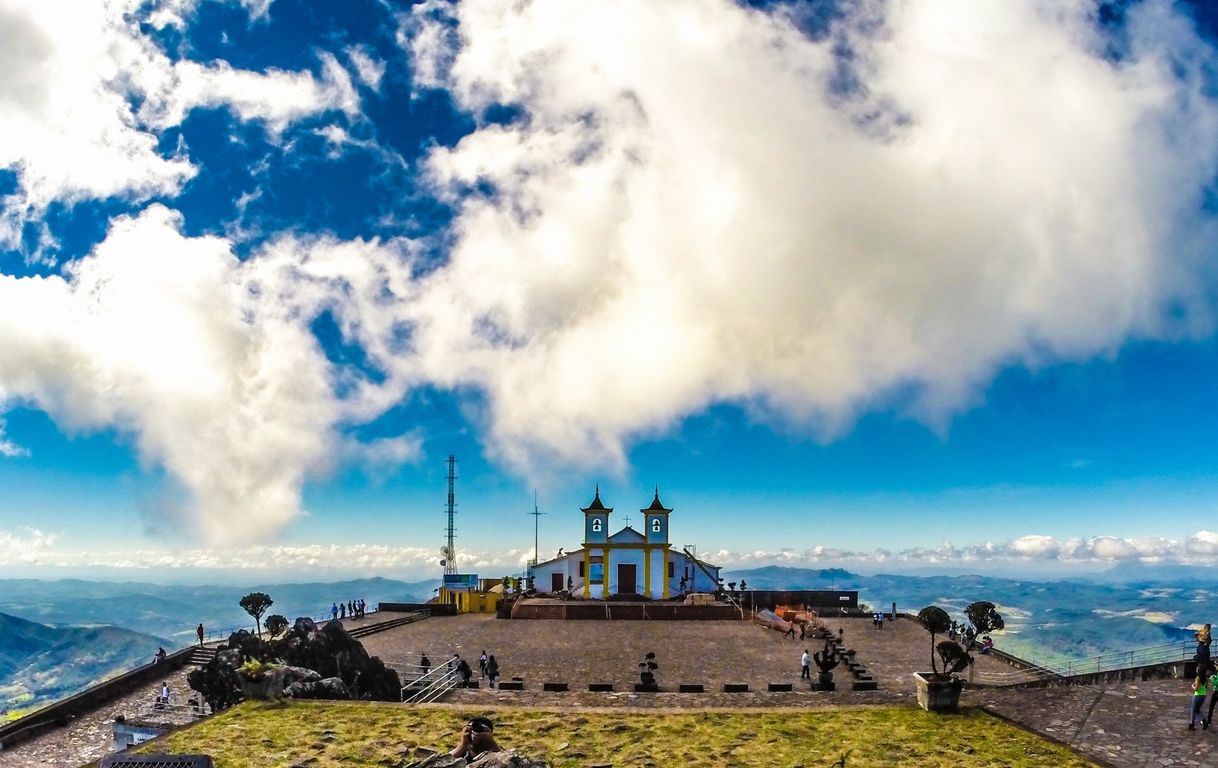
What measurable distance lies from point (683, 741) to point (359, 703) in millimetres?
7689

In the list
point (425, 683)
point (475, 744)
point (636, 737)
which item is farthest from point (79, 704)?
point (475, 744)

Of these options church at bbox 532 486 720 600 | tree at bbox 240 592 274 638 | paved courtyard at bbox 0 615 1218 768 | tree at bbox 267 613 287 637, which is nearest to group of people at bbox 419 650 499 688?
paved courtyard at bbox 0 615 1218 768

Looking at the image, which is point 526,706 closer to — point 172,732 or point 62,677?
point 172,732

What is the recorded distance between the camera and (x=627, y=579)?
5259 cm

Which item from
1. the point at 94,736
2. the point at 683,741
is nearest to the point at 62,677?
the point at 94,736

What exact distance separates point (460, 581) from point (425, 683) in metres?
31.1

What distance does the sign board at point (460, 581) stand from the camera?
172 ft

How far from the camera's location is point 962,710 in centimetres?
1727

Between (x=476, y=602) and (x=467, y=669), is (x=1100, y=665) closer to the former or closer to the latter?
(x=467, y=669)

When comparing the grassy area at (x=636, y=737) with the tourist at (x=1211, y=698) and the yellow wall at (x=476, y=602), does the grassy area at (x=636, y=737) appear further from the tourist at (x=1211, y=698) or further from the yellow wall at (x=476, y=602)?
the yellow wall at (x=476, y=602)

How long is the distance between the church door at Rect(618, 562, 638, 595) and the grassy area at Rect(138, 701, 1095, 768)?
3549cm

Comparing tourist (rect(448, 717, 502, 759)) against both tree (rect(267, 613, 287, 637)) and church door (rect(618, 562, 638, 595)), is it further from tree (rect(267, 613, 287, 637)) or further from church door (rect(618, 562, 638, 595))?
church door (rect(618, 562, 638, 595))

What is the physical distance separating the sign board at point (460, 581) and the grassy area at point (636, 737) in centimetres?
3519

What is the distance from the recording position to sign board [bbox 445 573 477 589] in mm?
52516
